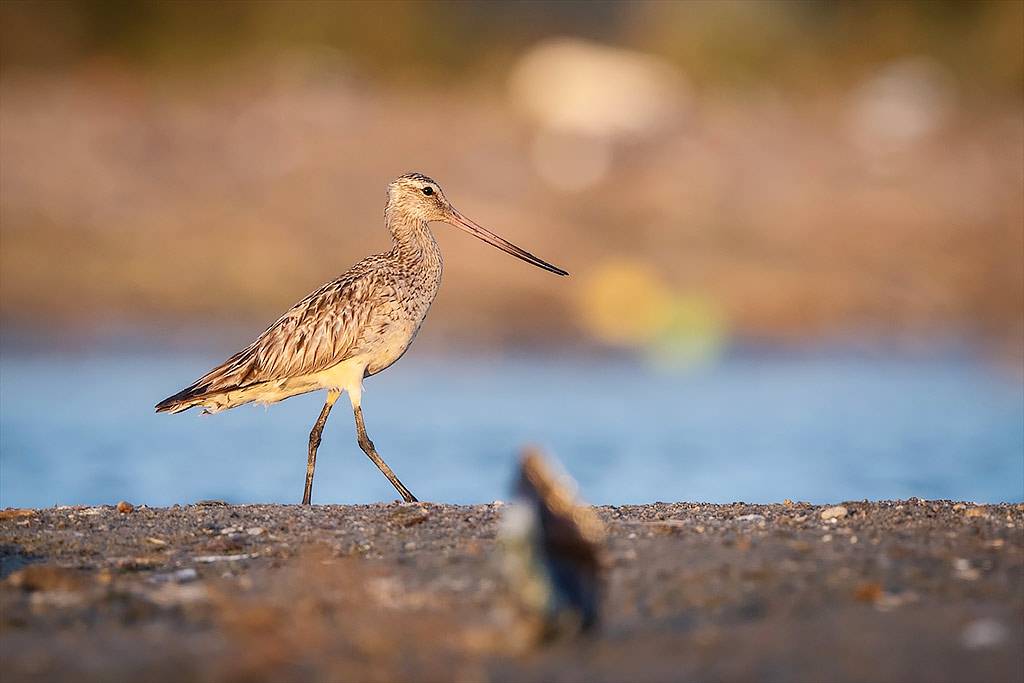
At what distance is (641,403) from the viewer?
18438mm

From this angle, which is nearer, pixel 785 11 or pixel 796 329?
pixel 796 329

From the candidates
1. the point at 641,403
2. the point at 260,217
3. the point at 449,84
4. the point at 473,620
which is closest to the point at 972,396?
the point at 641,403

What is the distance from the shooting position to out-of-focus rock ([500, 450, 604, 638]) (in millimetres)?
5234

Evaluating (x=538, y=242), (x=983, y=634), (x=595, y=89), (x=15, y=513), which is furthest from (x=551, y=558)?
(x=595, y=89)

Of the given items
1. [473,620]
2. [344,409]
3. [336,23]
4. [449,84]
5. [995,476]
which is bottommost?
[473,620]

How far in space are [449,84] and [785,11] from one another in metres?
10.4

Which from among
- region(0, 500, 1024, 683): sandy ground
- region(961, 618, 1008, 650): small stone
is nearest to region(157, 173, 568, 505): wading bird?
region(0, 500, 1024, 683): sandy ground

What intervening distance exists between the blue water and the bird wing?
1553 millimetres

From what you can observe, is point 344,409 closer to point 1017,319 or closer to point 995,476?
point 995,476

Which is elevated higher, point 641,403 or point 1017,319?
point 1017,319

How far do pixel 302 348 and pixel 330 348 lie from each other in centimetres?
17

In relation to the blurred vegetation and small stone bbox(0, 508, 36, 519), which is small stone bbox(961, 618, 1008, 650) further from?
the blurred vegetation

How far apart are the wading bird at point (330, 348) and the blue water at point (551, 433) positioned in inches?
51.2

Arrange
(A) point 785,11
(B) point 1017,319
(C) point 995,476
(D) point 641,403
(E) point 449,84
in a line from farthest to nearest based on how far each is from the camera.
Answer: (A) point 785,11 < (E) point 449,84 < (B) point 1017,319 < (D) point 641,403 < (C) point 995,476
